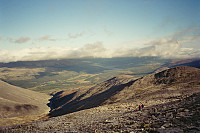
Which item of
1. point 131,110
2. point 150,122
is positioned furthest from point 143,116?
point 131,110

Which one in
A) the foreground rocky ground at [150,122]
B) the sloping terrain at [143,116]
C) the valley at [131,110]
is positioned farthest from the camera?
the valley at [131,110]

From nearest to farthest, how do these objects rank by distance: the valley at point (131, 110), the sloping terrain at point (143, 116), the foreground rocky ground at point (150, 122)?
the foreground rocky ground at point (150, 122) → the sloping terrain at point (143, 116) → the valley at point (131, 110)

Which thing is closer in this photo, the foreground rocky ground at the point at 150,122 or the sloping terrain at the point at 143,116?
the foreground rocky ground at the point at 150,122

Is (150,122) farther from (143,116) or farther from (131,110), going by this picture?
(131,110)

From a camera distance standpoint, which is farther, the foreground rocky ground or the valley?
the valley

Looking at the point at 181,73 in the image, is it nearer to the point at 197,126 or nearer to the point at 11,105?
the point at 197,126

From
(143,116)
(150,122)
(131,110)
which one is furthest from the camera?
(131,110)

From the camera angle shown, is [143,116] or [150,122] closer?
[150,122]

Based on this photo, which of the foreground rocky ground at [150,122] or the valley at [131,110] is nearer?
the foreground rocky ground at [150,122]

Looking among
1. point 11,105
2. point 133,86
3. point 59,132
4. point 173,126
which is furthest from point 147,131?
point 11,105

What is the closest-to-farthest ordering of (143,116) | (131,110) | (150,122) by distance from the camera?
(150,122)
(143,116)
(131,110)

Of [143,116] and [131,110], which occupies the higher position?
[143,116]
